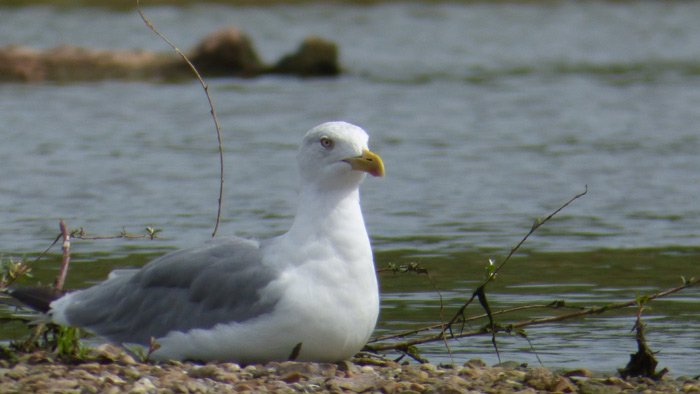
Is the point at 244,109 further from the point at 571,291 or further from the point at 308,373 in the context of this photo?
the point at 308,373

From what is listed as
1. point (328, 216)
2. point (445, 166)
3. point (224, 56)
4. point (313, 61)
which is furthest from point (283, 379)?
point (224, 56)

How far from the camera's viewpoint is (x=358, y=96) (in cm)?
2283

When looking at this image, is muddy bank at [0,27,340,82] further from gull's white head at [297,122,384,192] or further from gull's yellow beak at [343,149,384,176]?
gull's yellow beak at [343,149,384,176]

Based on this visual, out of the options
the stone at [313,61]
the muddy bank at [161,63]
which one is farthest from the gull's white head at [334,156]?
the stone at [313,61]

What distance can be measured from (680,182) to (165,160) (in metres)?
5.24

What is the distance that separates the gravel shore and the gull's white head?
2.61 ft

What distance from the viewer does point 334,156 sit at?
6648mm

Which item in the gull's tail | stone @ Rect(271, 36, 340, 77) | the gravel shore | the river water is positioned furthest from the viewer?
stone @ Rect(271, 36, 340, 77)

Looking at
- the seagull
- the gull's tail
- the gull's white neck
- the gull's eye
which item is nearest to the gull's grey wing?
the seagull

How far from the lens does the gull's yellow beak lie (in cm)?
652

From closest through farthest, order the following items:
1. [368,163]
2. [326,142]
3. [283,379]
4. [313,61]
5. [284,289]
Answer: [283,379]
[284,289]
[368,163]
[326,142]
[313,61]

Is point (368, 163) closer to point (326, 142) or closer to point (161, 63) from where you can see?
point (326, 142)

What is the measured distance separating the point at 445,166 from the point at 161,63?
1176cm

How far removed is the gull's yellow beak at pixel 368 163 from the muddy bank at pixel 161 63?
19590 millimetres
